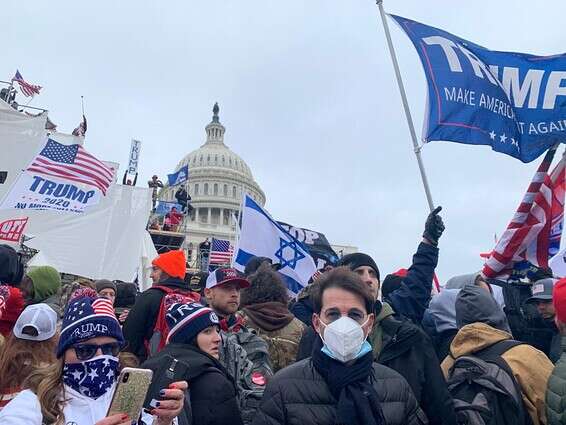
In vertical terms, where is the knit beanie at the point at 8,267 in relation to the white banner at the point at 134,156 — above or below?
below

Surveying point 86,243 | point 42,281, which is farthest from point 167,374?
point 86,243

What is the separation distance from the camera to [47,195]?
9.27 m

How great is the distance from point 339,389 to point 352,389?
0.06 metres

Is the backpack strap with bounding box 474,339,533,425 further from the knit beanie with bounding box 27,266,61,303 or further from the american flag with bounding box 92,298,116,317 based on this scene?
the knit beanie with bounding box 27,266,61,303

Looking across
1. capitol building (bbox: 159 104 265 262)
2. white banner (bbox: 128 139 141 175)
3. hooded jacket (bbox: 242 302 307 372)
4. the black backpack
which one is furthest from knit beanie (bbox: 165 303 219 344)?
capitol building (bbox: 159 104 265 262)

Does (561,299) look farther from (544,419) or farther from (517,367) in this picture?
(544,419)

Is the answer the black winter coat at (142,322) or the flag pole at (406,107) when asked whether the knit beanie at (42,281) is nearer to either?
the black winter coat at (142,322)

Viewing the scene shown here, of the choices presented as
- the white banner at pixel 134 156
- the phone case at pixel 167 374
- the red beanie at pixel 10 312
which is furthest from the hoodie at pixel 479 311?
the white banner at pixel 134 156

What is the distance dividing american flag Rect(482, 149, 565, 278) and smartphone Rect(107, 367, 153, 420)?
3.86 meters

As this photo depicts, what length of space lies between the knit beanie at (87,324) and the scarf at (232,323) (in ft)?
4.16

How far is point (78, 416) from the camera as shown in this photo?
189 centimetres

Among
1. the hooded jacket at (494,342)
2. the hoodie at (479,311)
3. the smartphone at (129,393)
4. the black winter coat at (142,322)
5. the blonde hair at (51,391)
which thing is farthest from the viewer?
the black winter coat at (142,322)

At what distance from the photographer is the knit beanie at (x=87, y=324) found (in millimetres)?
2057

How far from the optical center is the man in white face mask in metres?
2.04
